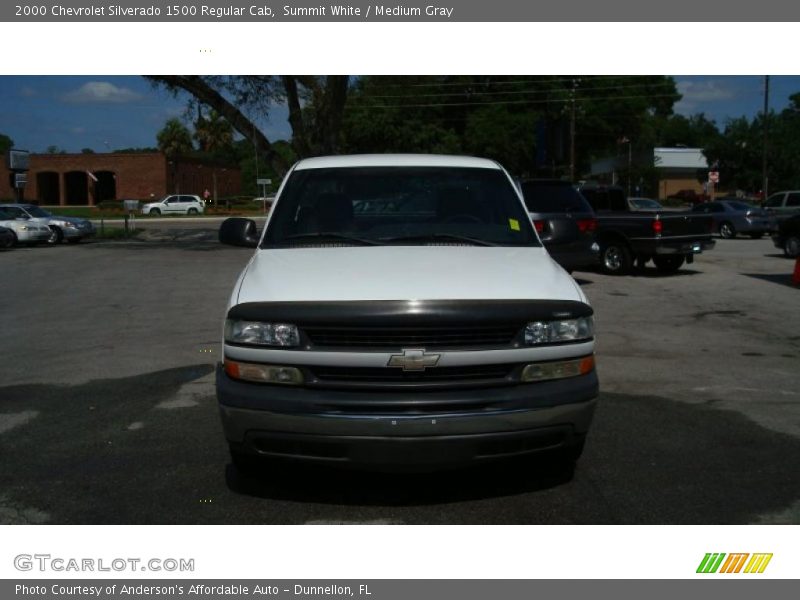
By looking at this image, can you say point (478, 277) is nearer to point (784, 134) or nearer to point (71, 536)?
point (71, 536)

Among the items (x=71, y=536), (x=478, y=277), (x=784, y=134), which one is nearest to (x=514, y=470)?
(x=478, y=277)

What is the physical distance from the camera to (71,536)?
3998 mm

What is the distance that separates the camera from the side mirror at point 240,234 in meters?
5.68

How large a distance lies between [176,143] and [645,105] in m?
43.7

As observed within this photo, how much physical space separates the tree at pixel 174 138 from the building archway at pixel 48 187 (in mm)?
12990

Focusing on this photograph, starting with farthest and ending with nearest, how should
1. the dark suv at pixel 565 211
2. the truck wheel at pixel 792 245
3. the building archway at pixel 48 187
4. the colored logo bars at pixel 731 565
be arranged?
the building archway at pixel 48 187
the truck wheel at pixel 792 245
the dark suv at pixel 565 211
the colored logo bars at pixel 731 565

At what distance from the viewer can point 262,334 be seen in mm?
4016

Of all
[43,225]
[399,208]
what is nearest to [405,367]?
[399,208]

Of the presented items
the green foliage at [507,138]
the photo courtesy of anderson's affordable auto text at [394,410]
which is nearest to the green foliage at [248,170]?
the green foliage at [507,138]

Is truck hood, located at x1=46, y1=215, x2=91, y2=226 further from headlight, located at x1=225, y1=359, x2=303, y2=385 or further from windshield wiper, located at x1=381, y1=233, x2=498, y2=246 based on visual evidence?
headlight, located at x1=225, y1=359, x2=303, y2=385

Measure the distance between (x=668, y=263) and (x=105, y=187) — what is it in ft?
195

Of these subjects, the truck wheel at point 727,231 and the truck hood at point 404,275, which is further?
the truck wheel at point 727,231

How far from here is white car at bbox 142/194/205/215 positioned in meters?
54.2

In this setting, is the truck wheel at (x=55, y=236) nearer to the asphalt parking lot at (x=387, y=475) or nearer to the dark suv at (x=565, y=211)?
the asphalt parking lot at (x=387, y=475)
